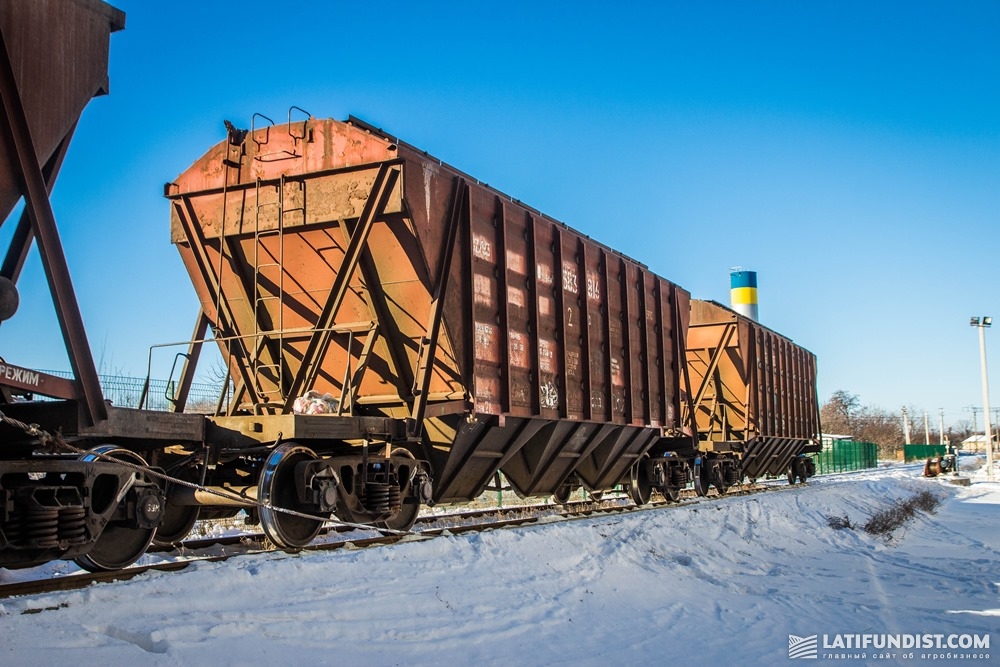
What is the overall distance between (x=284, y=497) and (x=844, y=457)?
55.3 meters

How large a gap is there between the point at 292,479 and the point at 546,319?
4855mm

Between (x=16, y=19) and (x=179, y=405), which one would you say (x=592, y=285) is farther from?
(x=16, y=19)

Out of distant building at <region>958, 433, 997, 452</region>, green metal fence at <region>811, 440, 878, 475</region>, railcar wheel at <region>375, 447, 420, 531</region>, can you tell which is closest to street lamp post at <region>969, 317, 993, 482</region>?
green metal fence at <region>811, 440, 878, 475</region>

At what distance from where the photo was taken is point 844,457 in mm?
57375

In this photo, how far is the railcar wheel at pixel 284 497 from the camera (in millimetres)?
7734

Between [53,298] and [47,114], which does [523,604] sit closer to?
[53,298]

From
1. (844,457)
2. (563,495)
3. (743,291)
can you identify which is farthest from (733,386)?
(844,457)

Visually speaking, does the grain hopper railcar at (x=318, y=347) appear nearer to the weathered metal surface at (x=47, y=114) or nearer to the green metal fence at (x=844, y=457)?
the weathered metal surface at (x=47, y=114)

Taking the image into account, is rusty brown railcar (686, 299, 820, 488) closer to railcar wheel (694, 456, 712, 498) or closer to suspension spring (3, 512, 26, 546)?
railcar wheel (694, 456, 712, 498)

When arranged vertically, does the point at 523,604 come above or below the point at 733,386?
below

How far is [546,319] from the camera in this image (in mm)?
12016

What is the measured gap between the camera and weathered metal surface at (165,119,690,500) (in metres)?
9.45

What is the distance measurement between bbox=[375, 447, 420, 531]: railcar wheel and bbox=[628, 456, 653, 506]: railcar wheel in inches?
282

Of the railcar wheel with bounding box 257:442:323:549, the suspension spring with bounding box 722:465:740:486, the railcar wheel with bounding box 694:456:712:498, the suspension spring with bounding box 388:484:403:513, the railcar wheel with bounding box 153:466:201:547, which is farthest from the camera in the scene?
the suspension spring with bounding box 722:465:740:486
